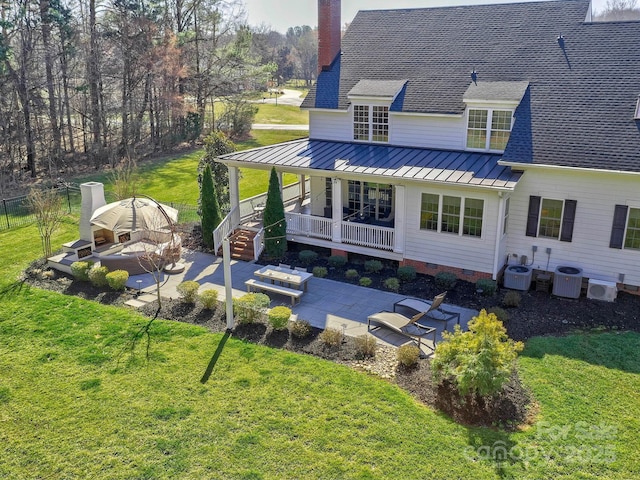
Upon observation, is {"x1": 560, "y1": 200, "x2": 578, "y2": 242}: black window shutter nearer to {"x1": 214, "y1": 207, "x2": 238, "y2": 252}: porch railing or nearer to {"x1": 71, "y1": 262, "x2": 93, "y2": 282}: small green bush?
{"x1": 214, "y1": 207, "x2": 238, "y2": 252}: porch railing

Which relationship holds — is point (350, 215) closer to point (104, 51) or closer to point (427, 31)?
point (427, 31)

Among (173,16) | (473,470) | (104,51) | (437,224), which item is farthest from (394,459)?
(173,16)

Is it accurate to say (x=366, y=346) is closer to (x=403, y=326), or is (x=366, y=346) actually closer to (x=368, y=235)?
(x=403, y=326)

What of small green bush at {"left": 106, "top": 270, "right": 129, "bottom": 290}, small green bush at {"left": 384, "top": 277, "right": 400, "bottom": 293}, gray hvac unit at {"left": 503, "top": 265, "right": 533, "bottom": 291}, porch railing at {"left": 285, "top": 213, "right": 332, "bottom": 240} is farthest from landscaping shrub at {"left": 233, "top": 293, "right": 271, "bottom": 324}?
gray hvac unit at {"left": 503, "top": 265, "right": 533, "bottom": 291}

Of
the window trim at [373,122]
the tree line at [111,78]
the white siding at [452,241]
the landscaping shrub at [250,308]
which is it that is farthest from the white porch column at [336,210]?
the tree line at [111,78]

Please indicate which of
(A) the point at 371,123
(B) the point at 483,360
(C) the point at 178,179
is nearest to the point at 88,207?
(A) the point at 371,123
